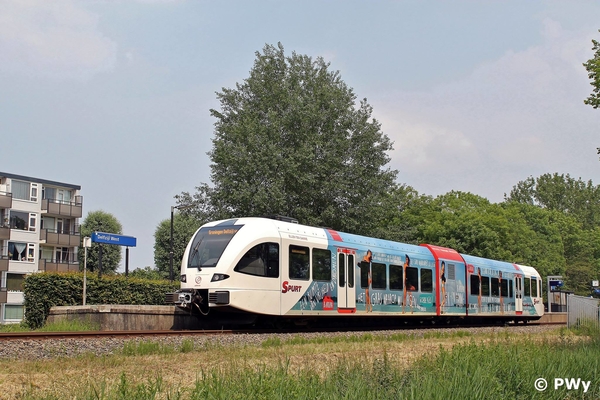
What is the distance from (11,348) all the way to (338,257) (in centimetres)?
1159

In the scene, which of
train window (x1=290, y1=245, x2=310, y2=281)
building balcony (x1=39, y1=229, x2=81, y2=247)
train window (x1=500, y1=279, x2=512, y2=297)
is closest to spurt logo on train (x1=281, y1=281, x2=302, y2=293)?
train window (x1=290, y1=245, x2=310, y2=281)

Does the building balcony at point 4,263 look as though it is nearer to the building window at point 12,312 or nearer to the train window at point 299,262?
the building window at point 12,312

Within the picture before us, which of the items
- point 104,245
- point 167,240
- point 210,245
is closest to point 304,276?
point 210,245

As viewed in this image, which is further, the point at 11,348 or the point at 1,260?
the point at 1,260

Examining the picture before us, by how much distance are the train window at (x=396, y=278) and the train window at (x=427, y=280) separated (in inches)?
69.0

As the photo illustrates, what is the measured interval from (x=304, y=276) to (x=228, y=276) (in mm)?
2608

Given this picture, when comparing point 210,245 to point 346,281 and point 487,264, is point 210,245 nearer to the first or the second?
point 346,281

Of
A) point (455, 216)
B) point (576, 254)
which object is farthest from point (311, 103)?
point (576, 254)

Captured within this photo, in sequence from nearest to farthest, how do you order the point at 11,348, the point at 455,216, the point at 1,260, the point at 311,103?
1. the point at 11,348
2. the point at 311,103
3. the point at 1,260
4. the point at 455,216

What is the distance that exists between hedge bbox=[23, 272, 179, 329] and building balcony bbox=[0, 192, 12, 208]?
4150 cm

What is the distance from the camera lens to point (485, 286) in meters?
31.2

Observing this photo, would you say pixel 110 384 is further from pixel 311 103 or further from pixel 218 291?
pixel 311 103

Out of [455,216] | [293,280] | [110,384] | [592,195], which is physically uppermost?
[592,195]

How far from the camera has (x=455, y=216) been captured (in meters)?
68.3
